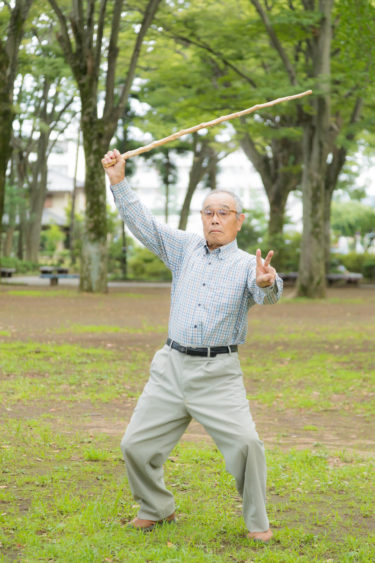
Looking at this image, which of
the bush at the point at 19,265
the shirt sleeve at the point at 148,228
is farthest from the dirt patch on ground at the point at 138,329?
the bush at the point at 19,265

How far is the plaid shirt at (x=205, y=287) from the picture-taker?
14.9ft

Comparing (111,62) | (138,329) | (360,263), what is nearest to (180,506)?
(138,329)

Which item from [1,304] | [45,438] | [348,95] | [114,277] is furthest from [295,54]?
[45,438]

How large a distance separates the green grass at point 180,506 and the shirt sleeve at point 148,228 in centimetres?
147

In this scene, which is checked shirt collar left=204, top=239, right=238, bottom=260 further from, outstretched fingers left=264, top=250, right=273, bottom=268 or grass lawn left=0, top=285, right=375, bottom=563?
grass lawn left=0, top=285, right=375, bottom=563

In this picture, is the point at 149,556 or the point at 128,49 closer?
the point at 149,556

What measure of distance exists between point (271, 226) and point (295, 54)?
1111 centimetres

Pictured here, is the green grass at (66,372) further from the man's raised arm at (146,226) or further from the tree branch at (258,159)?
the tree branch at (258,159)

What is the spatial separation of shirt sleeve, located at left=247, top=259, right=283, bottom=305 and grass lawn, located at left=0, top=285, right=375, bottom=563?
1260mm

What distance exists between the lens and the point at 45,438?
22.8ft

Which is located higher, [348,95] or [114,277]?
[348,95]

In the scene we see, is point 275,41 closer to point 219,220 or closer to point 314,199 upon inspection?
point 314,199

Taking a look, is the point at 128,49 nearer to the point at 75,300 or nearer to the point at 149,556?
the point at 75,300

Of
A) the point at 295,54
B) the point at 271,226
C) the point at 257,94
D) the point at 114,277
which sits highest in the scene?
the point at 295,54
